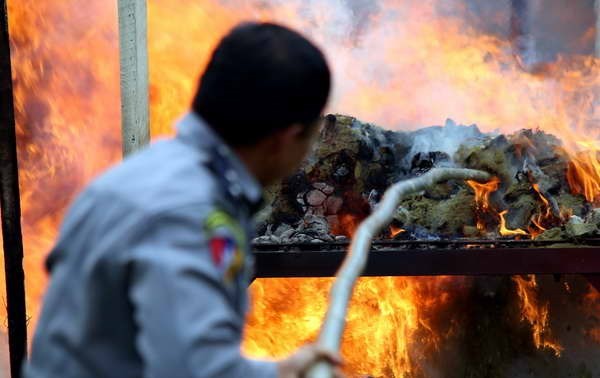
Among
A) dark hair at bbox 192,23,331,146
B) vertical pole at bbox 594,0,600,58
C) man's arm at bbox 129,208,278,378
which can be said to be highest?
vertical pole at bbox 594,0,600,58

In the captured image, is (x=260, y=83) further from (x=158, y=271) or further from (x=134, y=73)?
(x=134, y=73)

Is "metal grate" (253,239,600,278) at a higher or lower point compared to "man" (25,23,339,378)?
higher

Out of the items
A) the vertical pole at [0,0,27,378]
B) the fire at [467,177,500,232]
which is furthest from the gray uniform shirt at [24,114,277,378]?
the fire at [467,177,500,232]

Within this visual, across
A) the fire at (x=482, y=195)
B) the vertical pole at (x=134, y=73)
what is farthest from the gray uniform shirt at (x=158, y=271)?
the fire at (x=482, y=195)

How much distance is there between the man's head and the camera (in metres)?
1.31

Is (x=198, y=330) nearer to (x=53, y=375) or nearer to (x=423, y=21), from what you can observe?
(x=53, y=375)

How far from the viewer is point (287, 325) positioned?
5.62m

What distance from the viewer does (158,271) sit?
114cm

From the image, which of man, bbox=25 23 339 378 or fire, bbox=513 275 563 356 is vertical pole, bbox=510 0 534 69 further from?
man, bbox=25 23 339 378

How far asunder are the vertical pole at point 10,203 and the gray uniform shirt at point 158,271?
3.49m

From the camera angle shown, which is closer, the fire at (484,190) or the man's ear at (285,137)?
the man's ear at (285,137)

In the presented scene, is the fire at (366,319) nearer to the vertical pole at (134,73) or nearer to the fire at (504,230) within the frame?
the fire at (504,230)

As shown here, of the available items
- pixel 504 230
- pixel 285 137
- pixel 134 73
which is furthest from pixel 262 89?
pixel 504 230

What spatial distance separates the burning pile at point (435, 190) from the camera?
17.7 ft
